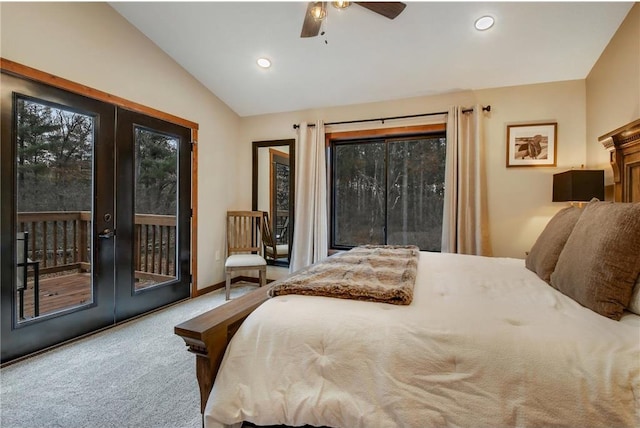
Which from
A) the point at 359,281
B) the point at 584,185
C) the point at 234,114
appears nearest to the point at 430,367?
the point at 359,281

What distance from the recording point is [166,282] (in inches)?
134

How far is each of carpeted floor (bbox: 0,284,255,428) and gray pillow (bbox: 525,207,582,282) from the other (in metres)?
2.07

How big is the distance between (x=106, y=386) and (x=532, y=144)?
4.20 m

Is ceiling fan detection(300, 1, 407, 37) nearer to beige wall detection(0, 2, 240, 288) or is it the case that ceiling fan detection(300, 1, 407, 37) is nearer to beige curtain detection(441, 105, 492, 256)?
beige curtain detection(441, 105, 492, 256)

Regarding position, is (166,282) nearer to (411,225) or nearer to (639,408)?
(411,225)

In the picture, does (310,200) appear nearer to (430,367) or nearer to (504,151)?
(504,151)

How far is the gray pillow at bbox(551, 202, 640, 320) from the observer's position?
1.13 metres

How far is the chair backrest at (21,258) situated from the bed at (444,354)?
6.71 feet

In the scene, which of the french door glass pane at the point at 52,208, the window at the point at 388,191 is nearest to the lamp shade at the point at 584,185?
the window at the point at 388,191

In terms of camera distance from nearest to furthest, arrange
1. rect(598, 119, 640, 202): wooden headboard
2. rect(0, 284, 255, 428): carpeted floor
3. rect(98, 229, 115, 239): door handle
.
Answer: rect(0, 284, 255, 428): carpeted floor
rect(598, 119, 640, 202): wooden headboard
rect(98, 229, 115, 239): door handle

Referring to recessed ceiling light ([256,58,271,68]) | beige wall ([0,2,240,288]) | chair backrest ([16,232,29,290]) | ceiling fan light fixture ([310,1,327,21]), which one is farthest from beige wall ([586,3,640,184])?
chair backrest ([16,232,29,290])

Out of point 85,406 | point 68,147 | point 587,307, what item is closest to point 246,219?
point 68,147

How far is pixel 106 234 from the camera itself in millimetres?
2758

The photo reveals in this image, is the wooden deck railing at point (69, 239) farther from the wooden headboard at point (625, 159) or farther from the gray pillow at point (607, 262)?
the wooden headboard at point (625, 159)
